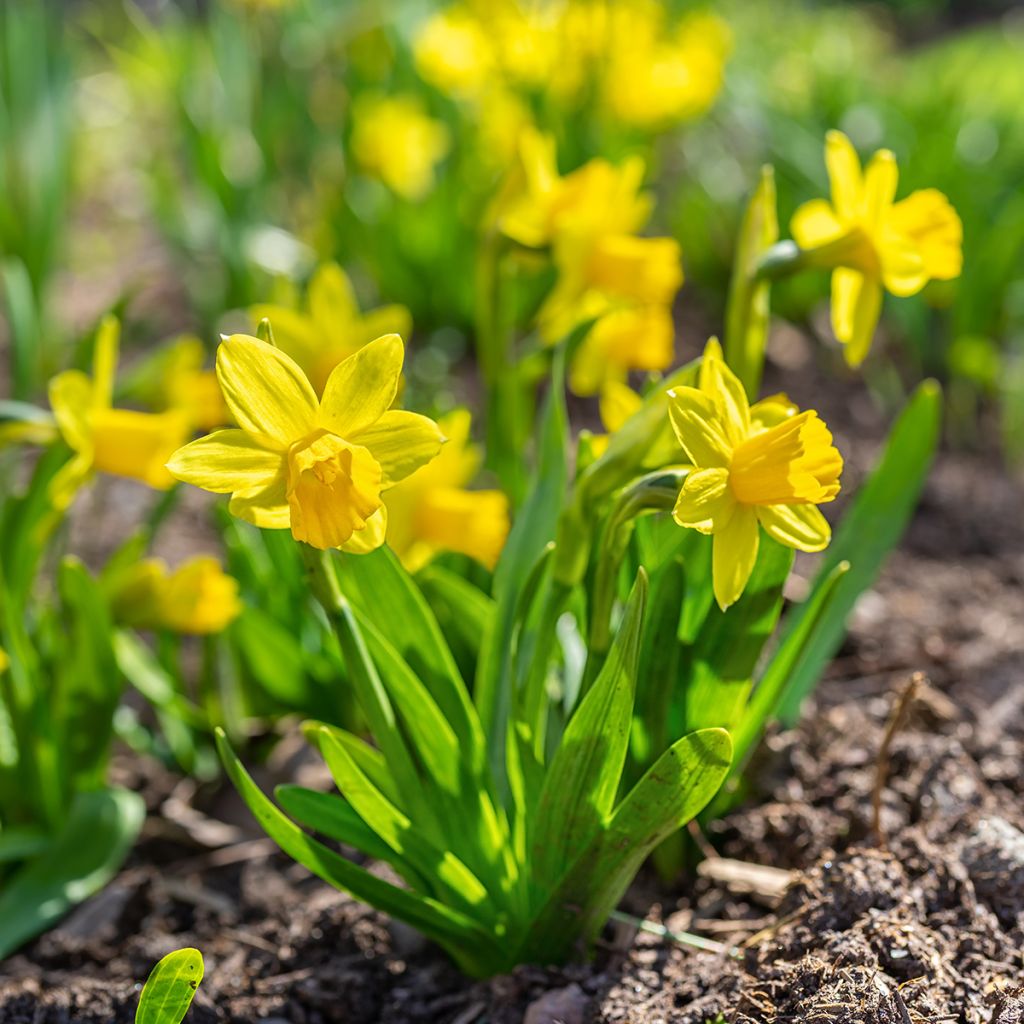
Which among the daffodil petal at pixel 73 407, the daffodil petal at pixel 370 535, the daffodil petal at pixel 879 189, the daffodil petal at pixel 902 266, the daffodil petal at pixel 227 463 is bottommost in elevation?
the daffodil petal at pixel 73 407

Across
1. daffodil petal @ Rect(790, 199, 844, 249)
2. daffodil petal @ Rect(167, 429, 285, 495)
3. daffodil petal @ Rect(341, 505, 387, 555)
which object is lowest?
daffodil petal @ Rect(341, 505, 387, 555)

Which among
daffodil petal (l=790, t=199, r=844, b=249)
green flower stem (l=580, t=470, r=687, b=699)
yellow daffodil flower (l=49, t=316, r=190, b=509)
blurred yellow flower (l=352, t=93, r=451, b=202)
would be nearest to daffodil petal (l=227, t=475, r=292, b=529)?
green flower stem (l=580, t=470, r=687, b=699)

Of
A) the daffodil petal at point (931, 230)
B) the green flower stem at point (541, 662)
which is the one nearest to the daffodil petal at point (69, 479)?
the green flower stem at point (541, 662)

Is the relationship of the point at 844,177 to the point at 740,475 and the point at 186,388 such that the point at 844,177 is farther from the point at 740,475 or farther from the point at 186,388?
the point at 186,388

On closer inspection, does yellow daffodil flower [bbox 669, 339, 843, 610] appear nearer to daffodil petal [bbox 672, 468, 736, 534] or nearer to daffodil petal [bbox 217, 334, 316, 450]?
daffodil petal [bbox 672, 468, 736, 534]

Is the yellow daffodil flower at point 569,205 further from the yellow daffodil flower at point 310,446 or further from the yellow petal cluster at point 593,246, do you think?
the yellow daffodil flower at point 310,446

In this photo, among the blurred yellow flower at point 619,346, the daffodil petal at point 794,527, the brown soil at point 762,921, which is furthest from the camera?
the blurred yellow flower at point 619,346

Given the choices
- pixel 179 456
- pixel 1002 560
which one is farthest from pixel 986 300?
pixel 179 456
